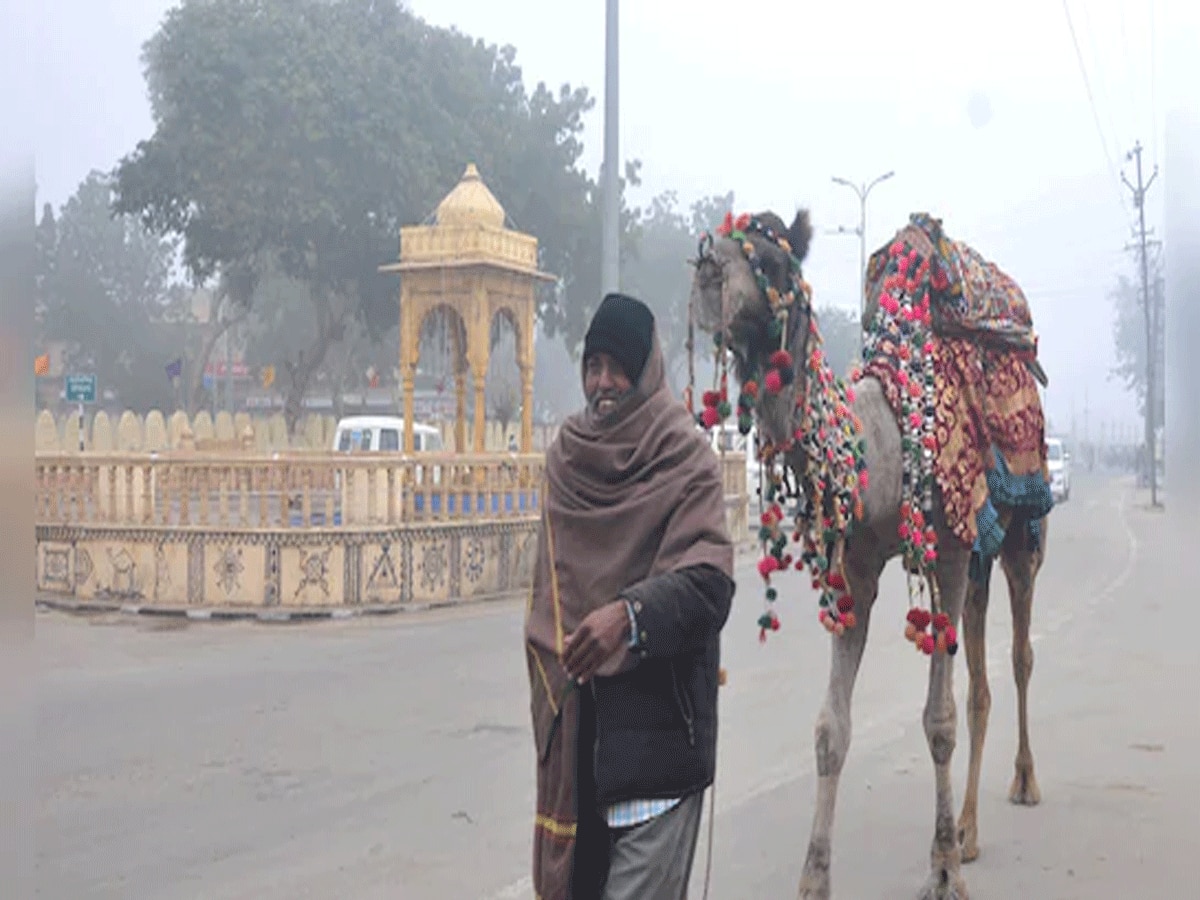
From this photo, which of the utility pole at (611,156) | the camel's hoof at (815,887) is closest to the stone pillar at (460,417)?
the utility pole at (611,156)

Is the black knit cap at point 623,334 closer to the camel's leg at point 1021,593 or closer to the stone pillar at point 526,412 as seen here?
the camel's leg at point 1021,593

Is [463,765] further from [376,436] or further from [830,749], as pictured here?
A: [376,436]

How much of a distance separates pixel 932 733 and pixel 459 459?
9936 mm

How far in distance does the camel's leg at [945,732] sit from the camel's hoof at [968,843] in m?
0.43

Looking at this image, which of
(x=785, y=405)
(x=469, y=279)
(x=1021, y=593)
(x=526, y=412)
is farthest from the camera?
(x=526, y=412)

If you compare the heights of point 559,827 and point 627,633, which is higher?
point 627,633

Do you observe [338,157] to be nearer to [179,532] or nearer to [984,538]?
[179,532]

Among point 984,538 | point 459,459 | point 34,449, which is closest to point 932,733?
point 984,538

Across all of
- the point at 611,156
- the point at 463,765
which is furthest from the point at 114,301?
the point at 463,765

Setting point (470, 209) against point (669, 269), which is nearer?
point (470, 209)

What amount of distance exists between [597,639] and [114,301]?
5649cm

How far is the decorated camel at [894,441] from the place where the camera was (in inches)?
178

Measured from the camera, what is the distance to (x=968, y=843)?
5906 mm

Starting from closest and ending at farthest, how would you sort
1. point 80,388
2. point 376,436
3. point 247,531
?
point 247,531
point 80,388
point 376,436
